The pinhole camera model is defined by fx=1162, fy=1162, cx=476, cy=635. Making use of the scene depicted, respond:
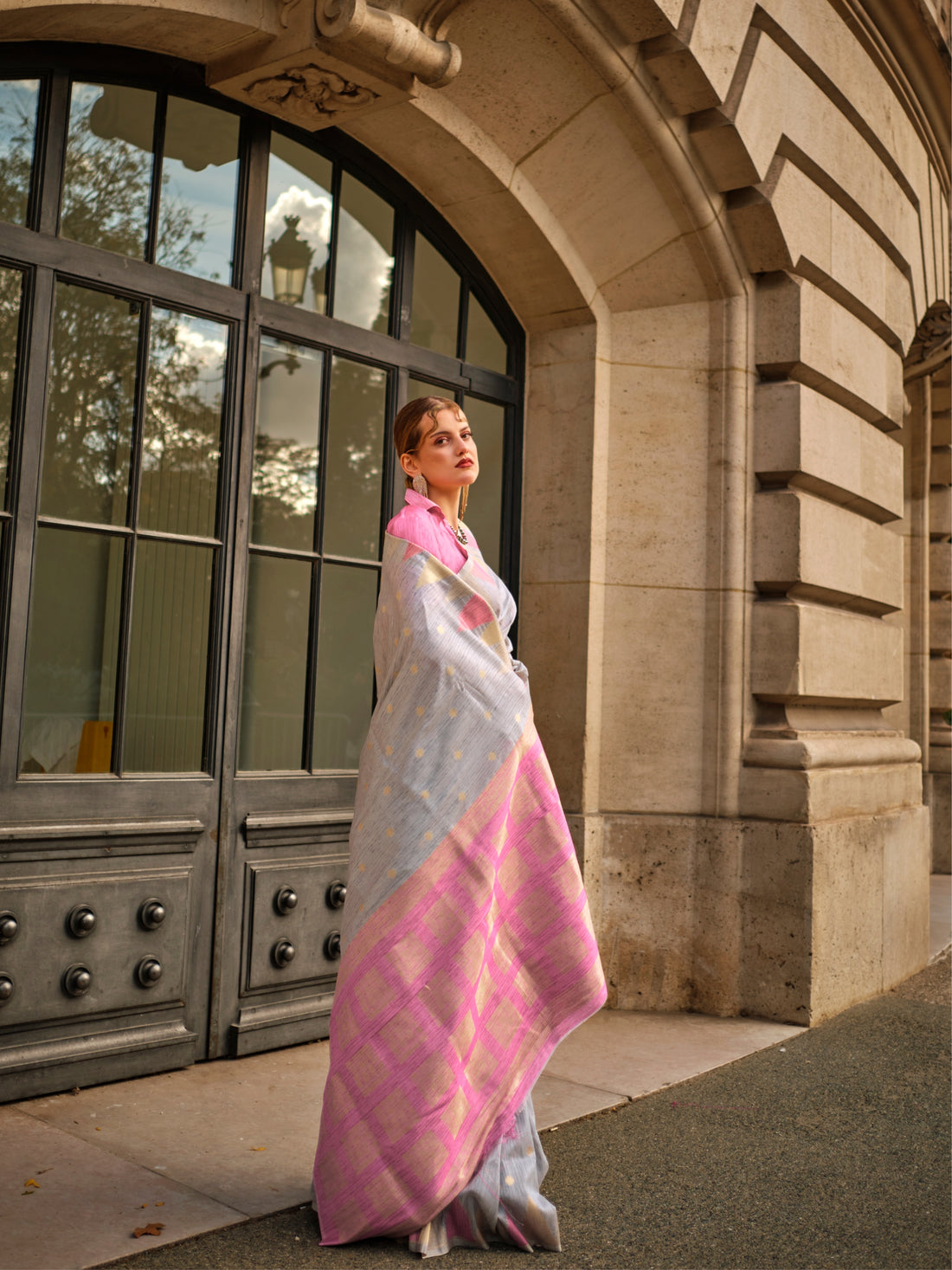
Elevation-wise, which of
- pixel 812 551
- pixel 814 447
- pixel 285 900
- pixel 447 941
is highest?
pixel 814 447

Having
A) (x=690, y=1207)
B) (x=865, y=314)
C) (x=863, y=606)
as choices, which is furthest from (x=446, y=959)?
(x=865, y=314)

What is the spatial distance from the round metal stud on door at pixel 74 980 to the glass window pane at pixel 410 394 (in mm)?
2163

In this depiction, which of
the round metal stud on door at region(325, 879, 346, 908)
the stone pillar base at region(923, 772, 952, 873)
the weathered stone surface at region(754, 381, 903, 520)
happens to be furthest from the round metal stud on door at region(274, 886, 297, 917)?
the stone pillar base at region(923, 772, 952, 873)

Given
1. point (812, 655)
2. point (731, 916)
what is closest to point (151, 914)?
point (731, 916)

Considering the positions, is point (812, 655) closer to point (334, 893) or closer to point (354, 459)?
point (354, 459)

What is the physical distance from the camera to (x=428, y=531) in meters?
2.90

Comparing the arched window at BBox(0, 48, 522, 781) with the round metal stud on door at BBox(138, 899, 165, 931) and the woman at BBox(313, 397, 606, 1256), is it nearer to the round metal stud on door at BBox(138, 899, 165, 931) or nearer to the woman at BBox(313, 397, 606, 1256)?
the round metal stud on door at BBox(138, 899, 165, 931)

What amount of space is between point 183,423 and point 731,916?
3.06m

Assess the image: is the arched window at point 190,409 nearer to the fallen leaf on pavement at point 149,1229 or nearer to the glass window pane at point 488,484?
the glass window pane at point 488,484

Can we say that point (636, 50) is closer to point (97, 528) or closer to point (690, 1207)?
point (97, 528)

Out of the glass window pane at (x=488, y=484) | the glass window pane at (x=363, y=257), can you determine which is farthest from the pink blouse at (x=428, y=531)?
the glass window pane at (x=488, y=484)

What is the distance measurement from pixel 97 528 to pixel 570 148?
2586mm

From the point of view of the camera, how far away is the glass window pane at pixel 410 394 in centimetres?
488

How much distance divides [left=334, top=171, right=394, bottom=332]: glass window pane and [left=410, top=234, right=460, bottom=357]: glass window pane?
0.54 ft
